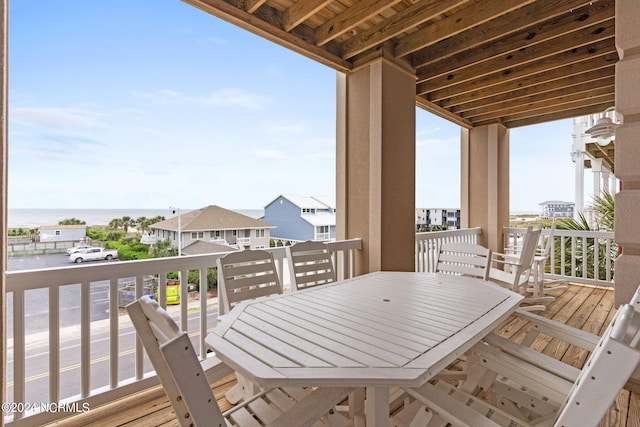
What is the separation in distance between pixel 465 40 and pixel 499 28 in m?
0.33

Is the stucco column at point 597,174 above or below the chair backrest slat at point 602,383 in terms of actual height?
above

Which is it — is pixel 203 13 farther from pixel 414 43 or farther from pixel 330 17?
pixel 414 43

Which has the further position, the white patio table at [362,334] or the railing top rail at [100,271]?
the railing top rail at [100,271]

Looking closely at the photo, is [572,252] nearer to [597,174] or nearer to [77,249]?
[597,174]

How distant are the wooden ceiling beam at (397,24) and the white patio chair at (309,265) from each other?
6.66 ft

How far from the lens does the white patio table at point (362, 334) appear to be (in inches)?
38.1

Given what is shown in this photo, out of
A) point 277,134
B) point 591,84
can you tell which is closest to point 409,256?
point 277,134

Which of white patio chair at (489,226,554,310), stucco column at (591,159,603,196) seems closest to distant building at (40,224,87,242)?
white patio chair at (489,226,554,310)

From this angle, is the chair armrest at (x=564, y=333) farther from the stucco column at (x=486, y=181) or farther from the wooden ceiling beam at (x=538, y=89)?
the stucco column at (x=486, y=181)

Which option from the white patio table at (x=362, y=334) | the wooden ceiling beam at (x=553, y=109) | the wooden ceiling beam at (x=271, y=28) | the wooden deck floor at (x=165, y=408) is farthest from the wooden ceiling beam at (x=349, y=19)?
the wooden ceiling beam at (x=553, y=109)

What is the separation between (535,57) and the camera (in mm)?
3320

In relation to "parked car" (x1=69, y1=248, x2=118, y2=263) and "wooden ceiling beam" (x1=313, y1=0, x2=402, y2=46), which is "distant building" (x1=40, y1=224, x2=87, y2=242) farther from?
"wooden ceiling beam" (x1=313, y1=0, x2=402, y2=46)

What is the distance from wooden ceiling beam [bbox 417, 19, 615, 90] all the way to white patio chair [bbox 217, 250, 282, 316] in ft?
10.1

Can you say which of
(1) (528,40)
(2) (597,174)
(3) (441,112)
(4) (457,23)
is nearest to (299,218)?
(4) (457,23)
